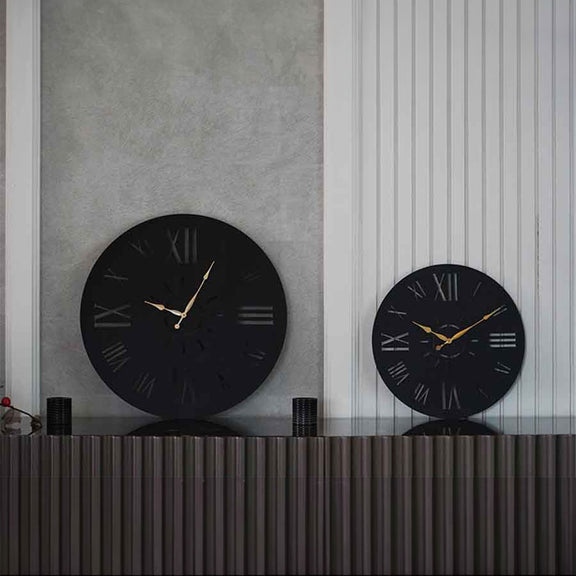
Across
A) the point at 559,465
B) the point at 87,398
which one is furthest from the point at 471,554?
the point at 87,398

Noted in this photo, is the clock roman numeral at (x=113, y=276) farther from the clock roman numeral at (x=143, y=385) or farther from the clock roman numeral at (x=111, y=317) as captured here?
the clock roman numeral at (x=143, y=385)

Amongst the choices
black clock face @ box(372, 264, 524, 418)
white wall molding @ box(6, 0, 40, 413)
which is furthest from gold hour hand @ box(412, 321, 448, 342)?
white wall molding @ box(6, 0, 40, 413)

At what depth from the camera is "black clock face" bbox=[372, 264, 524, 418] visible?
110 inches

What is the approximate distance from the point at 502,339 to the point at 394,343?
13.6 inches

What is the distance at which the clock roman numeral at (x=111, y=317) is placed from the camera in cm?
278

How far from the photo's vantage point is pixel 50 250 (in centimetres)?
283

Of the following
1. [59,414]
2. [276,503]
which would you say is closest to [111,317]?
[59,414]

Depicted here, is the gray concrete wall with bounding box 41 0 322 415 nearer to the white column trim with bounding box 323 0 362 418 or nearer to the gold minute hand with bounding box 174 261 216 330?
the white column trim with bounding box 323 0 362 418

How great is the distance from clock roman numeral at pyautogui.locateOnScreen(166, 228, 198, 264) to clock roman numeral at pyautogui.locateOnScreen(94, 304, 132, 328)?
0.23 meters

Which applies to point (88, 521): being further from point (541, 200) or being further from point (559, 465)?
point (541, 200)

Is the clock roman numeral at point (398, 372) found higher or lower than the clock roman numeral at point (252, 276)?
lower

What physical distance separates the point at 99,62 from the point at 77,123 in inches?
8.1

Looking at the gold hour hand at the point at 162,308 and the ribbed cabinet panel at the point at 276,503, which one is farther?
the gold hour hand at the point at 162,308

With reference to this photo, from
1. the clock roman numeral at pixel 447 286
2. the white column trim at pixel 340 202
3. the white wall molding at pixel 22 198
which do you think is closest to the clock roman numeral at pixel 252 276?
the white column trim at pixel 340 202
